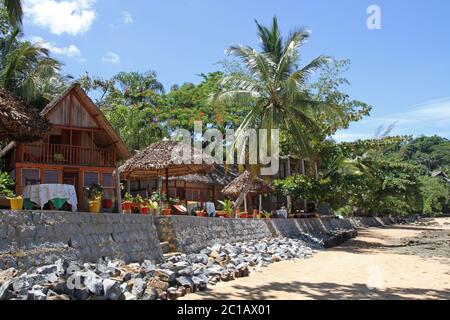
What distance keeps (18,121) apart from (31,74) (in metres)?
11.7

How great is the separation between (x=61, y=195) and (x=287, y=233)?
1160cm

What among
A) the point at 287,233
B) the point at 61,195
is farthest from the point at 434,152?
the point at 61,195

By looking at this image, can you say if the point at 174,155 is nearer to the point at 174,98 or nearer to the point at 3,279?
the point at 3,279

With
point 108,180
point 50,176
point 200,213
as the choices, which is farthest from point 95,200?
point 108,180

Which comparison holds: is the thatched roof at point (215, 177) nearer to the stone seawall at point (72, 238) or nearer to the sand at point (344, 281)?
the sand at point (344, 281)

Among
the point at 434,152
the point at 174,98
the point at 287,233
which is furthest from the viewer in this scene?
the point at 434,152

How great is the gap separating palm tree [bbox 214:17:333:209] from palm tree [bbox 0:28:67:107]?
851cm

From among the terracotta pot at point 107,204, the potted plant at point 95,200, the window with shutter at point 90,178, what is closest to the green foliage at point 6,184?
the window with shutter at point 90,178

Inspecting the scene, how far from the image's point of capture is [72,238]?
27.0 feet

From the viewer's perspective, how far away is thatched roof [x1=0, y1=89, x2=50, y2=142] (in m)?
9.91

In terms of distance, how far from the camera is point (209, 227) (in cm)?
1380

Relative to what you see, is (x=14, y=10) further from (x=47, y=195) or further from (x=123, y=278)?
(x=123, y=278)

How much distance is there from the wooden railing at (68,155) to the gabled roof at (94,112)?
0.38 metres

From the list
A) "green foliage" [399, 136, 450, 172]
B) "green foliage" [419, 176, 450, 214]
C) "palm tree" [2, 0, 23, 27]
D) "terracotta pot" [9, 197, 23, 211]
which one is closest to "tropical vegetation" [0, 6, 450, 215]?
"palm tree" [2, 0, 23, 27]
